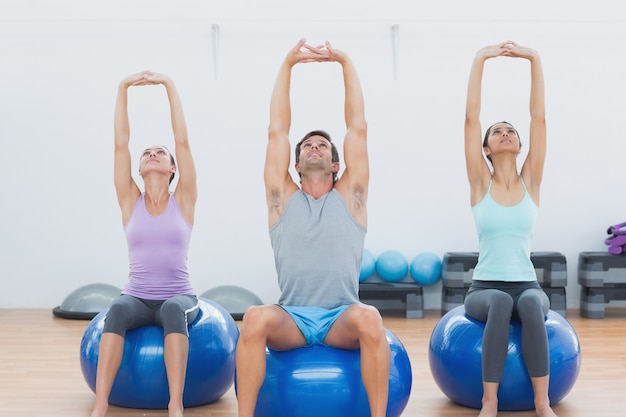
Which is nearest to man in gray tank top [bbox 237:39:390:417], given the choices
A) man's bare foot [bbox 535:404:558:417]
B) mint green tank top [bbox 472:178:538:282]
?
mint green tank top [bbox 472:178:538:282]

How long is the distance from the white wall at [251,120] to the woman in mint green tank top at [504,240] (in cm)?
266

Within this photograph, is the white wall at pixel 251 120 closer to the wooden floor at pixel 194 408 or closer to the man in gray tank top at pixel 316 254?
the wooden floor at pixel 194 408

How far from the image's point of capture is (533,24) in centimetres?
588

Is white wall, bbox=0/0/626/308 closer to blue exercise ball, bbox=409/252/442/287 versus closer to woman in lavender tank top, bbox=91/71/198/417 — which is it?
blue exercise ball, bbox=409/252/442/287

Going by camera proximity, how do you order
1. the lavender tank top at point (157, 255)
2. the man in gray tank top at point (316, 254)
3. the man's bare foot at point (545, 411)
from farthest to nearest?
the lavender tank top at point (157, 255), the man's bare foot at point (545, 411), the man in gray tank top at point (316, 254)

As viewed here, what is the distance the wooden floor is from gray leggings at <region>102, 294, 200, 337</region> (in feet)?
1.12

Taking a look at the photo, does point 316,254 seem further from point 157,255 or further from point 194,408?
point 194,408

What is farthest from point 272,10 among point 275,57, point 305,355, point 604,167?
point 305,355

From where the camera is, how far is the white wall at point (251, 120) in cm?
590

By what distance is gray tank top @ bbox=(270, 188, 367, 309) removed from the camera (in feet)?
8.93

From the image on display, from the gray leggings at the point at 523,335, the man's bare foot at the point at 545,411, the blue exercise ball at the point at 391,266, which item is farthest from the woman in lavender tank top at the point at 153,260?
the blue exercise ball at the point at 391,266

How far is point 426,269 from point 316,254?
3.09 metres

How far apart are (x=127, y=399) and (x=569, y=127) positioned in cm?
407

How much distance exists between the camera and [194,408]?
3.15 meters
